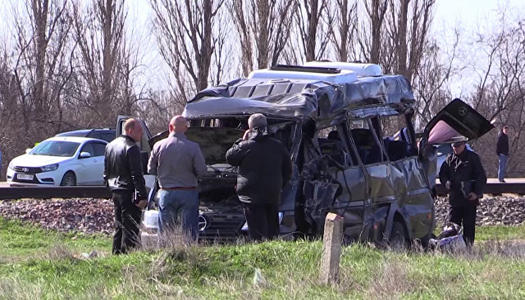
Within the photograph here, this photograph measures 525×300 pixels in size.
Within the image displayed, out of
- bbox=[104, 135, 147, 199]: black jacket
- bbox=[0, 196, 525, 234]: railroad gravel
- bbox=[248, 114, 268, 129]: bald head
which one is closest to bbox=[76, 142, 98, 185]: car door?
bbox=[0, 196, 525, 234]: railroad gravel

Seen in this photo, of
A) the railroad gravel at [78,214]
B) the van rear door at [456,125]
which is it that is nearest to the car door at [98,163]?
the railroad gravel at [78,214]

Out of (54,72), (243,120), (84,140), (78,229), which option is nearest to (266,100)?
(243,120)

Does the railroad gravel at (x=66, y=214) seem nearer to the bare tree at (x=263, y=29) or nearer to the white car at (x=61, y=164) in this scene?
the white car at (x=61, y=164)

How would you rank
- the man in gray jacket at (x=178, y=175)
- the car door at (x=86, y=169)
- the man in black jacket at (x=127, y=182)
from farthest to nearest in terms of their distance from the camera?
the car door at (x=86, y=169), the man in black jacket at (x=127, y=182), the man in gray jacket at (x=178, y=175)

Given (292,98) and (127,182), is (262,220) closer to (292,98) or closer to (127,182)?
(292,98)

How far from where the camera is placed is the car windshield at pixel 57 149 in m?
26.6

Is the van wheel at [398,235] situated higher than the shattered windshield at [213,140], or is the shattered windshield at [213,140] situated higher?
the shattered windshield at [213,140]

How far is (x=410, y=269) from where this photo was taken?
8844mm

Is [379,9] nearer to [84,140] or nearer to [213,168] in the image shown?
[84,140]

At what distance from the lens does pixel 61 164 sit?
2581 centimetres

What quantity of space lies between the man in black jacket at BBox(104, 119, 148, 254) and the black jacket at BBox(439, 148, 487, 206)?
494 centimetres

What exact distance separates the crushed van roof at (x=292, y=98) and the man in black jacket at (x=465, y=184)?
5.18 feet

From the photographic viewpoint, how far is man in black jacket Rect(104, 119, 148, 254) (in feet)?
37.4

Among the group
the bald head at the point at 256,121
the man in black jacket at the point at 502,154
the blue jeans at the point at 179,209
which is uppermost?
the bald head at the point at 256,121
